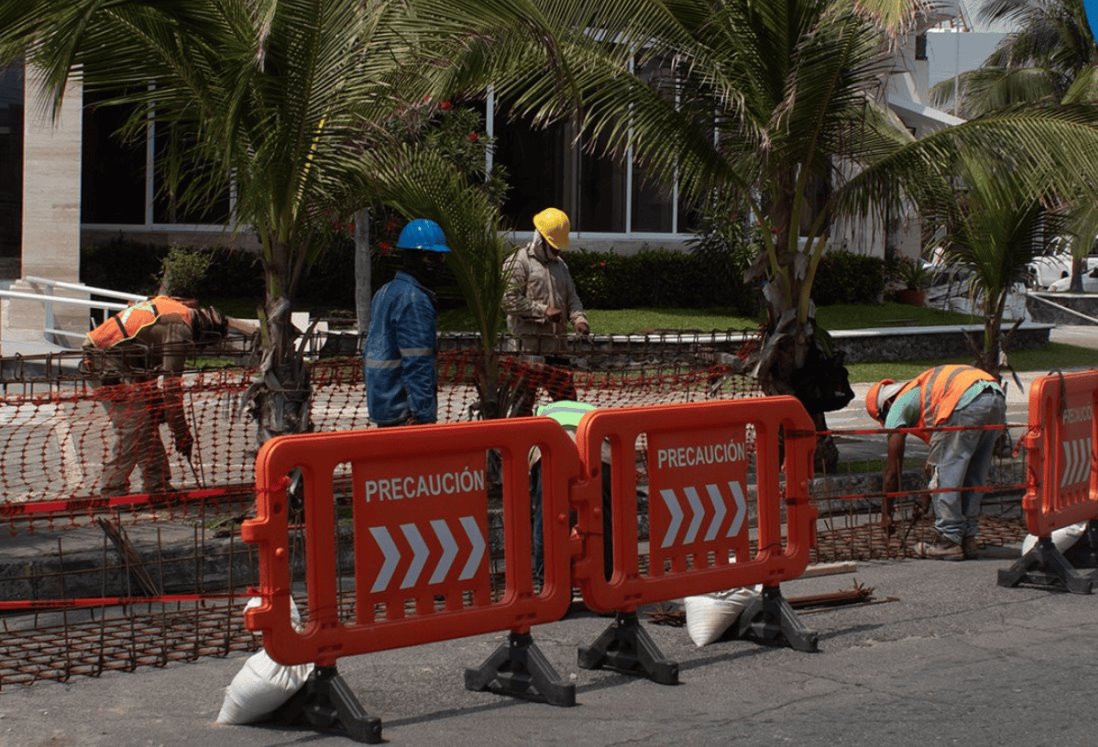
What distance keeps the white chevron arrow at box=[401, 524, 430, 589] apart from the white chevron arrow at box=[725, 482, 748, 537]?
1740 mm

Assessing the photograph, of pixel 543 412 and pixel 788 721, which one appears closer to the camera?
pixel 788 721

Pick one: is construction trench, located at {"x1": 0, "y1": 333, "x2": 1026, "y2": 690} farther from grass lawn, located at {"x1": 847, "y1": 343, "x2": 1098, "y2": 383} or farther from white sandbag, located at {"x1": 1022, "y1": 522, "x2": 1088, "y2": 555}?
grass lawn, located at {"x1": 847, "y1": 343, "x2": 1098, "y2": 383}

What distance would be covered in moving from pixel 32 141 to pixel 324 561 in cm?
1498

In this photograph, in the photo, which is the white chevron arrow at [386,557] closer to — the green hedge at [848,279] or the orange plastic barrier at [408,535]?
the orange plastic barrier at [408,535]

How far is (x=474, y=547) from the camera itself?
6211 mm

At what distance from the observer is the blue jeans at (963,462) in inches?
370

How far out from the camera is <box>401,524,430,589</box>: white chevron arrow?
598cm

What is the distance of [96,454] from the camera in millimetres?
11312

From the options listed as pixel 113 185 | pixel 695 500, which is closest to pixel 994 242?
pixel 695 500

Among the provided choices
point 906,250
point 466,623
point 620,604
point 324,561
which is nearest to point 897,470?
point 620,604

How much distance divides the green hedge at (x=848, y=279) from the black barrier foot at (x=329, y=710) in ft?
66.8

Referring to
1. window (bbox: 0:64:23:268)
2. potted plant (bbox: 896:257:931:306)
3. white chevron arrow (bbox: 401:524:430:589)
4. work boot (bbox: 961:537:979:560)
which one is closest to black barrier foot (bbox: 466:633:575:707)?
white chevron arrow (bbox: 401:524:430:589)

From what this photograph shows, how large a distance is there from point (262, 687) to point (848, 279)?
21717 mm

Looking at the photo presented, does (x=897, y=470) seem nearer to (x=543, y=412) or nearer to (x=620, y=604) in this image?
(x=543, y=412)
